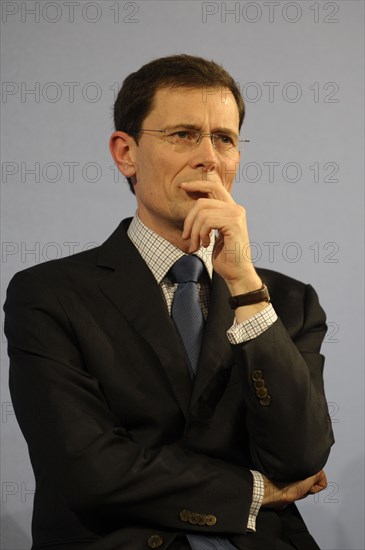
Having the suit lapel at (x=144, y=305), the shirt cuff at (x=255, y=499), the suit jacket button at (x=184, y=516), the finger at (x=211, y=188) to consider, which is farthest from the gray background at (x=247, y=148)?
the suit jacket button at (x=184, y=516)

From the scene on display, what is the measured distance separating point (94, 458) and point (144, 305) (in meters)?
0.40

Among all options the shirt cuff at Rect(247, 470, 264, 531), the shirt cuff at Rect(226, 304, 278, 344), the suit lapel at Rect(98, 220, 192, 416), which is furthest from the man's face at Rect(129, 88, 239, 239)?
the shirt cuff at Rect(247, 470, 264, 531)

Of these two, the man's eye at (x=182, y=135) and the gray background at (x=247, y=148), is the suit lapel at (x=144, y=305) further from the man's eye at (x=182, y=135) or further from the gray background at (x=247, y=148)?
the gray background at (x=247, y=148)

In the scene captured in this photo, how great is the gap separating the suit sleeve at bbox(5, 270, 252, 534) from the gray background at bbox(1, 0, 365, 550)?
1.04 meters

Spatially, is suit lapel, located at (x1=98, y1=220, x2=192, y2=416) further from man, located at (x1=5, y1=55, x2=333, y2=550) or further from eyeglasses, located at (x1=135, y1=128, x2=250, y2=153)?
eyeglasses, located at (x1=135, y1=128, x2=250, y2=153)

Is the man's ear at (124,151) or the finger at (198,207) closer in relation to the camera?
the finger at (198,207)

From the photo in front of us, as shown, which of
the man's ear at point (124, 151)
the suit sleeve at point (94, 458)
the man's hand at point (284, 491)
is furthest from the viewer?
the man's ear at point (124, 151)

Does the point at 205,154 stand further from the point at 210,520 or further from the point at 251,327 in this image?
→ the point at 210,520

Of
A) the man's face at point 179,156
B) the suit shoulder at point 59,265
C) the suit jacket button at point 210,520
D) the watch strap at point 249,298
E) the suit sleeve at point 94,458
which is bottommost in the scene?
the suit jacket button at point 210,520

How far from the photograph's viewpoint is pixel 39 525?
1.93 metres

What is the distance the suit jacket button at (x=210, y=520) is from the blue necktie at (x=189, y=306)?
328 mm

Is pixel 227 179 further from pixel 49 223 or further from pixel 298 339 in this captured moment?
pixel 49 223

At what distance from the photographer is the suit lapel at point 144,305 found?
75.1 inches

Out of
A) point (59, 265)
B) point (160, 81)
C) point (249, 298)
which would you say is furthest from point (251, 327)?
point (160, 81)
